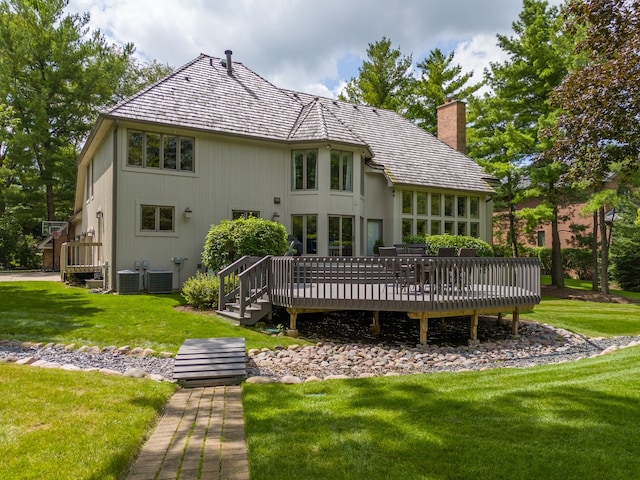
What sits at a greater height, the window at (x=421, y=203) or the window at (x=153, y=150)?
the window at (x=153, y=150)

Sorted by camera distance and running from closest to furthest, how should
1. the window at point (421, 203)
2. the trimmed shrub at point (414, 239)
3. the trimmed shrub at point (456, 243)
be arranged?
1. the trimmed shrub at point (456, 243)
2. the trimmed shrub at point (414, 239)
3. the window at point (421, 203)

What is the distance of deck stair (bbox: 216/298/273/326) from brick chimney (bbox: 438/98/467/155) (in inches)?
731

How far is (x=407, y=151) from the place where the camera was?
22.1 meters

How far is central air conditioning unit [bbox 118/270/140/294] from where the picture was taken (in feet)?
46.1

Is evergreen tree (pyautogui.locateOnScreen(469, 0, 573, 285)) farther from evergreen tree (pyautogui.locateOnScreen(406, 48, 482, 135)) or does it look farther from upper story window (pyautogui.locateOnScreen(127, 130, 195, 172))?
upper story window (pyautogui.locateOnScreen(127, 130, 195, 172))

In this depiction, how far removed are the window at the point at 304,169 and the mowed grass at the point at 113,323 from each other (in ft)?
22.7

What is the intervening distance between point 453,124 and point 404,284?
1749cm

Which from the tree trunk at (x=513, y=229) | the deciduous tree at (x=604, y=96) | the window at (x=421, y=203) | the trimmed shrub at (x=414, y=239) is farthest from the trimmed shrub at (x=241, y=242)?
the tree trunk at (x=513, y=229)

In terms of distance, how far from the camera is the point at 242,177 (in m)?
16.8

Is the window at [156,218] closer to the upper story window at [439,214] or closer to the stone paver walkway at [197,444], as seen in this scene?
the upper story window at [439,214]

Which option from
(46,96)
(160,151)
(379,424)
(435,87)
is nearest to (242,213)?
(160,151)

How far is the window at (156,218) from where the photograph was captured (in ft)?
49.7

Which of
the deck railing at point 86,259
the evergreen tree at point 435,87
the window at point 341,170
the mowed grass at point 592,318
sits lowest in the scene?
the mowed grass at point 592,318

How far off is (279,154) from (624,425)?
1493 cm
